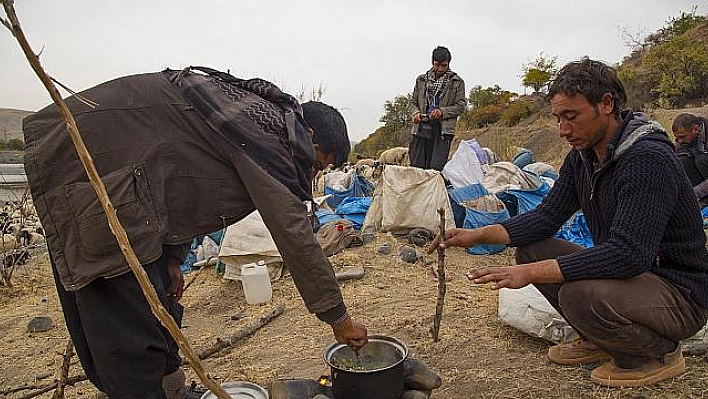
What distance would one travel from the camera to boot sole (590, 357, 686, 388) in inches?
89.0

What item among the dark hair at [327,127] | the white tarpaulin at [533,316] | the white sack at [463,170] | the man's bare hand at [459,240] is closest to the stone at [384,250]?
the white sack at [463,170]

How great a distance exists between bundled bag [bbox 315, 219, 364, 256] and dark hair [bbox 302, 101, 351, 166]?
3178 mm

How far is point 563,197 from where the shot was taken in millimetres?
2643

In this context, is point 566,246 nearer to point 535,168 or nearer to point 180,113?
point 180,113

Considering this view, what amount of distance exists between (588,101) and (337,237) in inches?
132

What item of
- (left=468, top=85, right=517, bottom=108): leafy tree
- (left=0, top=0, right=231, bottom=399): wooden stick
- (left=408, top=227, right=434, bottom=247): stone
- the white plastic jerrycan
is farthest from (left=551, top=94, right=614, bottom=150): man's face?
(left=468, top=85, right=517, bottom=108): leafy tree

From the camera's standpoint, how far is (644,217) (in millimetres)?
2035

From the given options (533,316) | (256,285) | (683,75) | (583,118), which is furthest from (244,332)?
(683,75)

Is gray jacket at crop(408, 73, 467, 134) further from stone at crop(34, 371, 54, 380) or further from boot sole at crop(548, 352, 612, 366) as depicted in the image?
stone at crop(34, 371, 54, 380)

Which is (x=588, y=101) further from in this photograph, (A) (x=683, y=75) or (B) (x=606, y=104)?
(A) (x=683, y=75)

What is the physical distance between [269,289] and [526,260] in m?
2.19

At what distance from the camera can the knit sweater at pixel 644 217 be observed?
2.04m

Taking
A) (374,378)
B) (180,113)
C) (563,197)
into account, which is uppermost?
(180,113)

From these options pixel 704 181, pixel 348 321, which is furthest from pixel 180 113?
pixel 704 181
